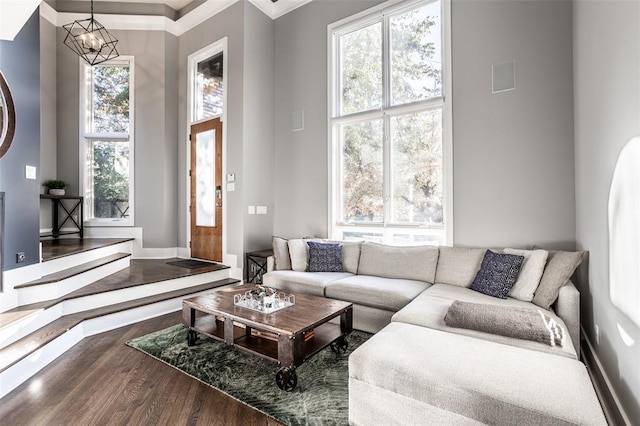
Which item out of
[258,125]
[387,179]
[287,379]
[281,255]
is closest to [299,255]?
[281,255]

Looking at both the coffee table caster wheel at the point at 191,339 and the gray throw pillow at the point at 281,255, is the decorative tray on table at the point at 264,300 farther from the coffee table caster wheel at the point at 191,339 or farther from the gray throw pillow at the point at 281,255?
the gray throw pillow at the point at 281,255

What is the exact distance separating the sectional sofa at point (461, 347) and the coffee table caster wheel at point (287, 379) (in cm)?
51

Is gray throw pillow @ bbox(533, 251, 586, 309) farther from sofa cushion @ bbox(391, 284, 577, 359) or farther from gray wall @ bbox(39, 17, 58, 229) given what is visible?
Result: gray wall @ bbox(39, 17, 58, 229)

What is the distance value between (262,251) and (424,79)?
3119 mm

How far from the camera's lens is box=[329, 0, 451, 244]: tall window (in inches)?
147

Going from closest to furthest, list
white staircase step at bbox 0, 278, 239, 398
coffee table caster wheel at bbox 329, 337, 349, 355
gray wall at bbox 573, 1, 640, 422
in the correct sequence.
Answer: gray wall at bbox 573, 1, 640, 422 → white staircase step at bbox 0, 278, 239, 398 → coffee table caster wheel at bbox 329, 337, 349, 355

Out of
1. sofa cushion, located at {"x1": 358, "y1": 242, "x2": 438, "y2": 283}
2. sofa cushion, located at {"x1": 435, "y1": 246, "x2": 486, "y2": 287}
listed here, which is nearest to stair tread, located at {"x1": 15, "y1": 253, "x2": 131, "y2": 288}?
sofa cushion, located at {"x1": 358, "y1": 242, "x2": 438, "y2": 283}

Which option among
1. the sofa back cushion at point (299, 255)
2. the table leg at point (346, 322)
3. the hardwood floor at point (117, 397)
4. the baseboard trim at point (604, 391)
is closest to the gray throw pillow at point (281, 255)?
the sofa back cushion at point (299, 255)

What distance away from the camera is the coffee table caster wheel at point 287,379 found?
2.09 m

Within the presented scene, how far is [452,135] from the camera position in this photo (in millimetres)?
3562

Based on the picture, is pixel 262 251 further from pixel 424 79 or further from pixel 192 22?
pixel 192 22

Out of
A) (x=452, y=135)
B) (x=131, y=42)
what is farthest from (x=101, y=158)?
(x=452, y=135)

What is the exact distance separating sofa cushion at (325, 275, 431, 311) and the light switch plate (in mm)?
3107

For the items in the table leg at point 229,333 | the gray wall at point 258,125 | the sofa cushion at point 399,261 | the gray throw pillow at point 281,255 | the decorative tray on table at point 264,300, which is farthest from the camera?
the gray wall at point 258,125
